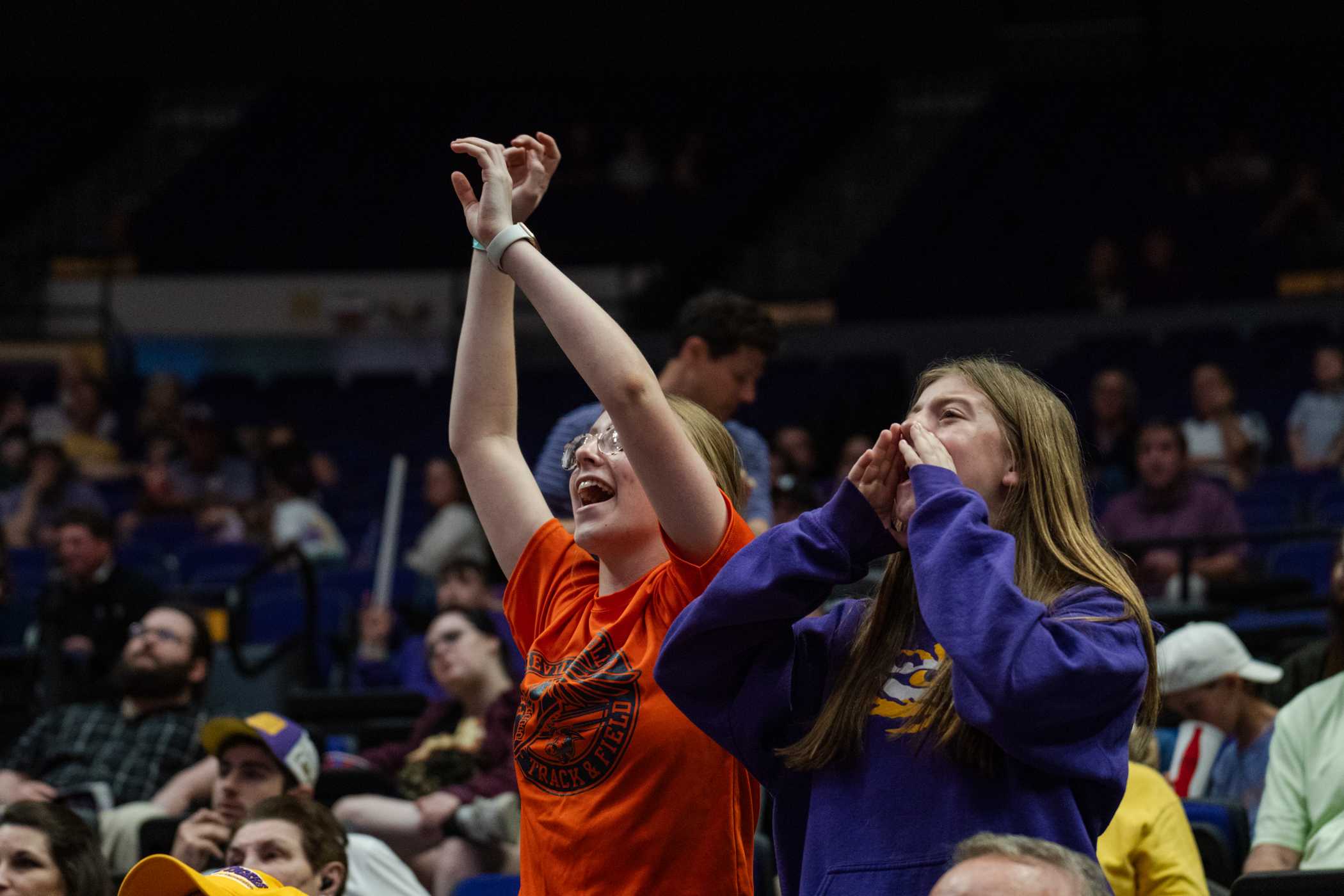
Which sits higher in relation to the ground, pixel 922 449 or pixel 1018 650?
pixel 922 449

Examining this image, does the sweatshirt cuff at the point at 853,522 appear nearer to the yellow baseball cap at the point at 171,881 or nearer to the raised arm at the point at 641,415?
the raised arm at the point at 641,415

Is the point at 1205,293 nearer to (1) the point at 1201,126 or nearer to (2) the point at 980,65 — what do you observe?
(1) the point at 1201,126

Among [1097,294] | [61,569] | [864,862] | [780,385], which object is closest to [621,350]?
[864,862]

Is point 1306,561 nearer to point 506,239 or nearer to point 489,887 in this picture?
point 489,887

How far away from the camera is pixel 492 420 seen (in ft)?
7.72

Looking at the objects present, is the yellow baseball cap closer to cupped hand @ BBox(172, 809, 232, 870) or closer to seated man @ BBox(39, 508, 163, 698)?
cupped hand @ BBox(172, 809, 232, 870)

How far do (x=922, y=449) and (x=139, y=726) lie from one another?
12.0ft

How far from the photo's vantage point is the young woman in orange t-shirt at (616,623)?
197 centimetres

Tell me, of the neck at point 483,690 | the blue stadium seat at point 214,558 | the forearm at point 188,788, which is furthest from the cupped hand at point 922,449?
the blue stadium seat at point 214,558

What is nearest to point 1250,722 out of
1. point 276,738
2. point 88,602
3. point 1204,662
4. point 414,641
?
point 1204,662

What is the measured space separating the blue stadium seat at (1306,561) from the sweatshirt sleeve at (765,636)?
5.22 m

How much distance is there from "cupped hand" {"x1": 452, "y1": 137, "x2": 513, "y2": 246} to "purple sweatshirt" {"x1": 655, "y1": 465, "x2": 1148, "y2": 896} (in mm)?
609

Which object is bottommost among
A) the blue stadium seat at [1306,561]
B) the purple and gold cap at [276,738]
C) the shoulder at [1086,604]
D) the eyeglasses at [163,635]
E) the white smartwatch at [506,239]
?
the shoulder at [1086,604]

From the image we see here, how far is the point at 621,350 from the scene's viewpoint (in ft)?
6.44
